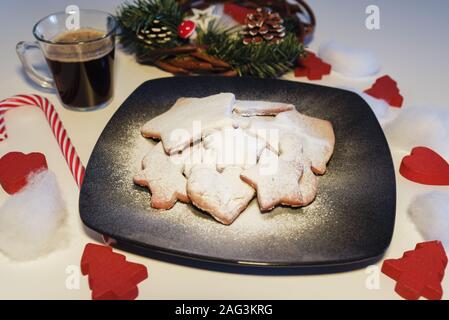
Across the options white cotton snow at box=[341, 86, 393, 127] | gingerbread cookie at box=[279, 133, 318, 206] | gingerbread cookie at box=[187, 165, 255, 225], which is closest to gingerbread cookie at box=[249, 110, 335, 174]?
gingerbread cookie at box=[279, 133, 318, 206]

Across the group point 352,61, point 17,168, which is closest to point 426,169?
point 352,61

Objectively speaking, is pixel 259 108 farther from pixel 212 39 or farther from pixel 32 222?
pixel 32 222

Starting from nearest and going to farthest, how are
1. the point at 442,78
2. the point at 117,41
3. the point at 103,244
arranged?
the point at 103,244
the point at 442,78
the point at 117,41

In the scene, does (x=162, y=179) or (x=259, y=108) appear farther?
(x=259, y=108)

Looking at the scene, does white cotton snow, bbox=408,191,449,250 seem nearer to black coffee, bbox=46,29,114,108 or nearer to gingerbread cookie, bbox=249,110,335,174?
gingerbread cookie, bbox=249,110,335,174

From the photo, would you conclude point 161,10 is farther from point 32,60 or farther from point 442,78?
point 442,78

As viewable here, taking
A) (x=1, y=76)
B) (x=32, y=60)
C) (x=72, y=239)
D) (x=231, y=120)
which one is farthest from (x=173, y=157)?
(x=1, y=76)
